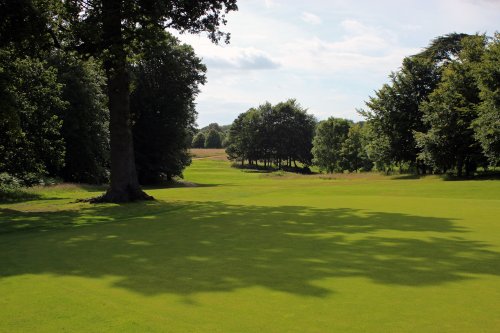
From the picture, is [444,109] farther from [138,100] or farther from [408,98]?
[138,100]

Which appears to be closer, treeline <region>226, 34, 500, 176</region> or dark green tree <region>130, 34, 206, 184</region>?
treeline <region>226, 34, 500, 176</region>

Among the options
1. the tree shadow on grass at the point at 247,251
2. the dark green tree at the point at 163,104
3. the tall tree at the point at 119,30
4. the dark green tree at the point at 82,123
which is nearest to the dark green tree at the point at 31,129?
the tall tree at the point at 119,30

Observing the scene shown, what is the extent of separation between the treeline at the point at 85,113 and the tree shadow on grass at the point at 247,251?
9993 mm

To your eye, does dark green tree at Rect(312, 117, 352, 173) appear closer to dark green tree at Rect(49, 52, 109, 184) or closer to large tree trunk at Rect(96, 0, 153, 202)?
dark green tree at Rect(49, 52, 109, 184)

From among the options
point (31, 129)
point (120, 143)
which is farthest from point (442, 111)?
point (31, 129)

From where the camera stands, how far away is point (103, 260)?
30.2 feet

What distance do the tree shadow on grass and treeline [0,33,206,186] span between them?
32.8 ft

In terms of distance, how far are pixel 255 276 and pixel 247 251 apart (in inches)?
92.0

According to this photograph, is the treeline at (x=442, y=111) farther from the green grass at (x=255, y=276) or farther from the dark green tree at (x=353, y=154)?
the green grass at (x=255, y=276)

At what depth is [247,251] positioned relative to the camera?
9.88 metres

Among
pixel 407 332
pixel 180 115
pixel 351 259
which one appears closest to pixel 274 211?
pixel 351 259

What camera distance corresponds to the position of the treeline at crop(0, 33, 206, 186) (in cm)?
2720

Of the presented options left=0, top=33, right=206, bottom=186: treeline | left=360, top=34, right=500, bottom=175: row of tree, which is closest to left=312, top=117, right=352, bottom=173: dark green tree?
left=360, top=34, right=500, bottom=175: row of tree

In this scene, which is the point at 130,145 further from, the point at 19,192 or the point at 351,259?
the point at 351,259
